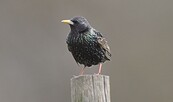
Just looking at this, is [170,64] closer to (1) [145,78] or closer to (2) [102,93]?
(1) [145,78]

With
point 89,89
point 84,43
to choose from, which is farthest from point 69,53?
point 89,89

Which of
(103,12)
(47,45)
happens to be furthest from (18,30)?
(103,12)

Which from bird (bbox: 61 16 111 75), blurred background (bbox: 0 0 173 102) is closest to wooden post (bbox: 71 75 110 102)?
bird (bbox: 61 16 111 75)

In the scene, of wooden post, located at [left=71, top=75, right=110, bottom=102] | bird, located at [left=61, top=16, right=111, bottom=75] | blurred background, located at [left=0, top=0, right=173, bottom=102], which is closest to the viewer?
wooden post, located at [left=71, top=75, right=110, bottom=102]

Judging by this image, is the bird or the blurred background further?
the blurred background

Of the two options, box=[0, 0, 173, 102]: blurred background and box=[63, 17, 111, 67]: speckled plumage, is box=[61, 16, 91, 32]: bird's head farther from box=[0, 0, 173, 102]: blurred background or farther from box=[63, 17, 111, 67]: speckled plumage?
box=[0, 0, 173, 102]: blurred background

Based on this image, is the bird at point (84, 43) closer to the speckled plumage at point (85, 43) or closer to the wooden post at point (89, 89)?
the speckled plumage at point (85, 43)

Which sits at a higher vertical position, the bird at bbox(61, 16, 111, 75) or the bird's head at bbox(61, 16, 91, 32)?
the bird's head at bbox(61, 16, 91, 32)
